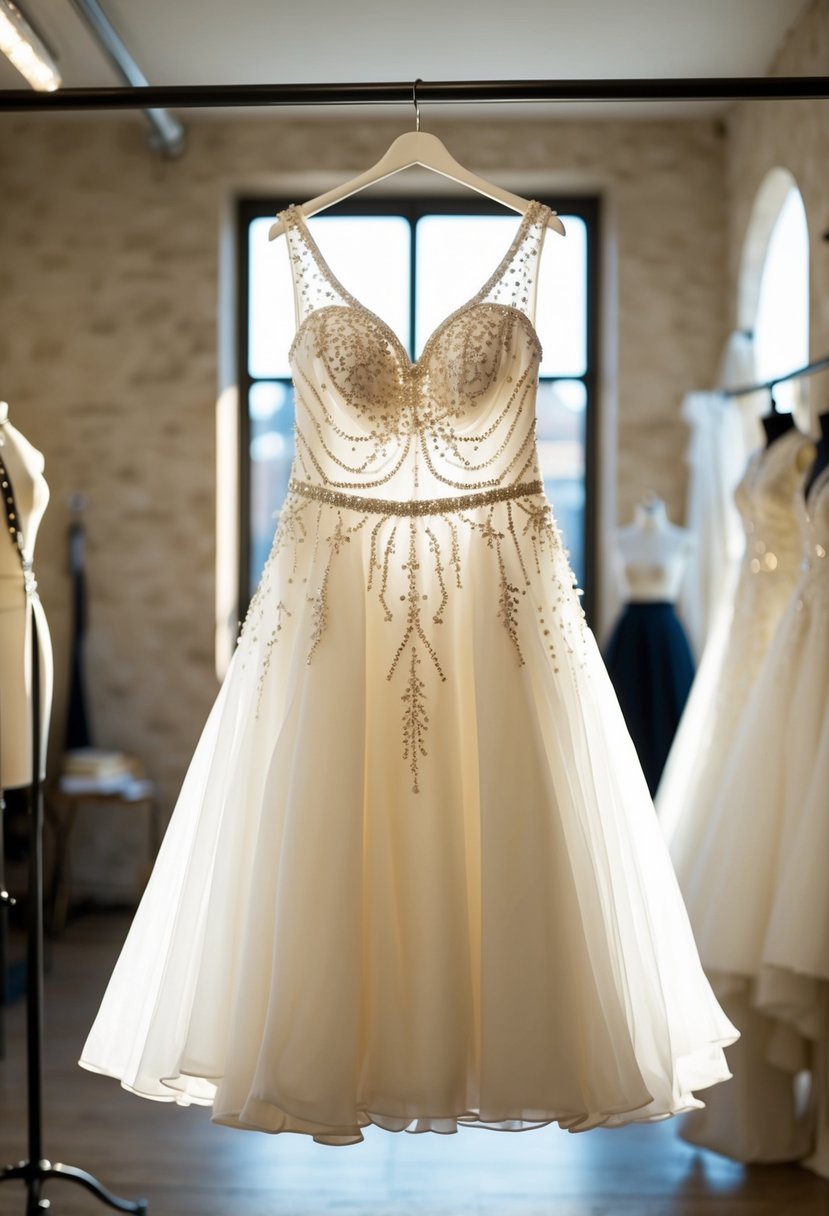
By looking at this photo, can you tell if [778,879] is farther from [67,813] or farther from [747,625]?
[67,813]

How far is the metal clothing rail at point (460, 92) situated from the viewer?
1.83 meters

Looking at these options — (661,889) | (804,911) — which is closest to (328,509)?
(661,889)

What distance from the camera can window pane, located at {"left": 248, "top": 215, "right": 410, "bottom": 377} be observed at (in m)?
5.13

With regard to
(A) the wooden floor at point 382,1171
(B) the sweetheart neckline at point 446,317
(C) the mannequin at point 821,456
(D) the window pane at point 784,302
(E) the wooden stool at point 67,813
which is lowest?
(A) the wooden floor at point 382,1171

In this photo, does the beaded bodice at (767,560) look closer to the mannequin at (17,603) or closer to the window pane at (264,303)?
the mannequin at (17,603)

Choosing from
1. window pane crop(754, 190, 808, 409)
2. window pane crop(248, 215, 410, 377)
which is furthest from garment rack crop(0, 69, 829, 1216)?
window pane crop(248, 215, 410, 377)

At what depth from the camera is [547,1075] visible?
1.57 meters

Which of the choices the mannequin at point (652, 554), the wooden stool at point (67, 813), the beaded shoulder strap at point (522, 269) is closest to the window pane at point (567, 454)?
the mannequin at point (652, 554)

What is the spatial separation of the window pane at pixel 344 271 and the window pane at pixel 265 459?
156 mm

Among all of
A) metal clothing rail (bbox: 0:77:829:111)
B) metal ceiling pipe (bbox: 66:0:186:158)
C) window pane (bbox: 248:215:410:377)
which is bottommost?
metal clothing rail (bbox: 0:77:829:111)

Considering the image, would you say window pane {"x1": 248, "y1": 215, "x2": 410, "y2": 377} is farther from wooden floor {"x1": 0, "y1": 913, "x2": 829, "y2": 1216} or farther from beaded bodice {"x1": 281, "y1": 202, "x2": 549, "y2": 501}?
wooden floor {"x1": 0, "y1": 913, "x2": 829, "y2": 1216}

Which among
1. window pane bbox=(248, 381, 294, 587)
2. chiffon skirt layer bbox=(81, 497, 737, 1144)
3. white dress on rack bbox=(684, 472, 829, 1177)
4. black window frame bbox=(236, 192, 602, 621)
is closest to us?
chiffon skirt layer bbox=(81, 497, 737, 1144)

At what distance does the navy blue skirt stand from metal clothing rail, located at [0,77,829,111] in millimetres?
2462

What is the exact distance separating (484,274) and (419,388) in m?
3.44
